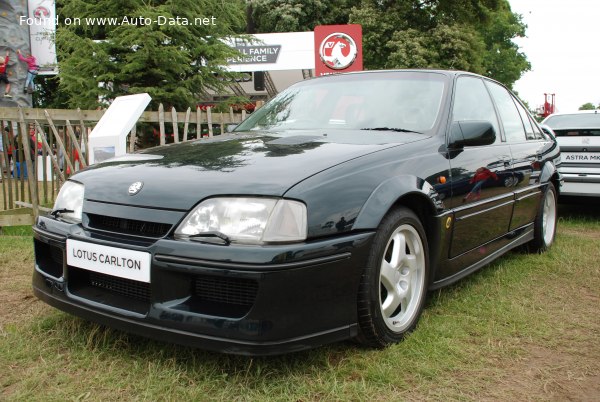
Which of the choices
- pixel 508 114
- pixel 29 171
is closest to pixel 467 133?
pixel 508 114

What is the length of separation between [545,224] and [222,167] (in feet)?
11.3

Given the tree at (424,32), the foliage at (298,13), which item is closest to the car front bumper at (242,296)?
the tree at (424,32)

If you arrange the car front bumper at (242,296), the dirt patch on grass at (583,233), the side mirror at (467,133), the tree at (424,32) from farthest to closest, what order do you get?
the tree at (424,32), the dirt patch on grass at (583,233), the side mirror at (467,133), the car front bumper at (242,296)

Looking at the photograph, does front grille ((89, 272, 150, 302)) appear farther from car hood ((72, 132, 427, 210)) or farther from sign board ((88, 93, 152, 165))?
sign board ((88, 93, 152, 165))

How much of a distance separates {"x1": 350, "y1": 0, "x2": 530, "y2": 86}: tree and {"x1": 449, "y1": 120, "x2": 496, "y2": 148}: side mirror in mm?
20095

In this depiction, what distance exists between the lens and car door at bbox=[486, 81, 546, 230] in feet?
12.3

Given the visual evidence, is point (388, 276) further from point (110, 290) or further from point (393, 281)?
point (110, 290)

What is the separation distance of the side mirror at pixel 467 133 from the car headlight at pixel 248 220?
4.39 feet

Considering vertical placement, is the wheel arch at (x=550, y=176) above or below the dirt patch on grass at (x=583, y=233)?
above

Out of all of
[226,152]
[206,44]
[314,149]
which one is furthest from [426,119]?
[206,44]

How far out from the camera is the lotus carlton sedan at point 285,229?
1.95m

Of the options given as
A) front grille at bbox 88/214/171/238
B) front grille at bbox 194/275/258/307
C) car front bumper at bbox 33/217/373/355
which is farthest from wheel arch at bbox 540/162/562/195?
front grille at bbox 88/214/171/238

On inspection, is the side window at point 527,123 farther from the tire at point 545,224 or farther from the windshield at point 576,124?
the windshield at point 576,124

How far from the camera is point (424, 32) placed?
2392 centimetres
